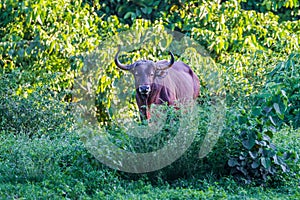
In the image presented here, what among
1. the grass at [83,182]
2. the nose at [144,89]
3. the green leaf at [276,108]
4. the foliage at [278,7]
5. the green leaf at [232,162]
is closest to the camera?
the grass at [83,182]

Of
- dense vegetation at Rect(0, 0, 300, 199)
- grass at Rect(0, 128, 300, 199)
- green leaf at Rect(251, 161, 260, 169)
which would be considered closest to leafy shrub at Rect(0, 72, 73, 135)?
dense vegetation at Rect(0, 0, 300, 199)

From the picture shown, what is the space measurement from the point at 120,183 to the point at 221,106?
121cm

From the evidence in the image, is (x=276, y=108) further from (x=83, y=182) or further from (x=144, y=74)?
(x=144, y=74)

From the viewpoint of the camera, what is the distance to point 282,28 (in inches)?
446

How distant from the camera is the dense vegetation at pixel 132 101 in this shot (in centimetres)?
552

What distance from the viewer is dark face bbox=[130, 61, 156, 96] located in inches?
301

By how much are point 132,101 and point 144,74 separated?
6.33 feet

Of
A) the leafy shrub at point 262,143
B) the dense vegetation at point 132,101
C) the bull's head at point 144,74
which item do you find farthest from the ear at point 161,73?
the leafy shrub at point 262,143

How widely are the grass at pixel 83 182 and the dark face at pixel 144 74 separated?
5.41 ft

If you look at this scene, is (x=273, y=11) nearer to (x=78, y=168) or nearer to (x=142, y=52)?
(x=142, y=52)

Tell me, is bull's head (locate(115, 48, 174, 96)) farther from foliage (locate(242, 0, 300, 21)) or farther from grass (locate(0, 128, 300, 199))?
foliage (locate(242, 0, 300, 21))

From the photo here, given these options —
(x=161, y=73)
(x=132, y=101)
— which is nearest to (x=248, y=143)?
(x=161, y=73)

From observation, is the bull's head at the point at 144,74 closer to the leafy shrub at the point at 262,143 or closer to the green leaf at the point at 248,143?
the leafy shrub at the point at 262,143

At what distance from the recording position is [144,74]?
7.73 metres
